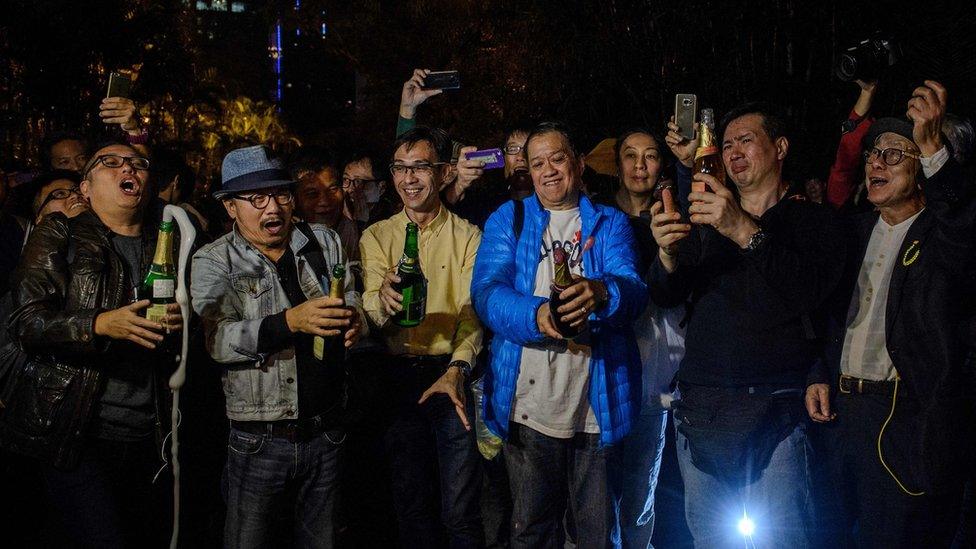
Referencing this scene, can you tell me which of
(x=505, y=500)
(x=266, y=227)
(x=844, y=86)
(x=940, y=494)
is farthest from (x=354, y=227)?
(x=844, y=86)

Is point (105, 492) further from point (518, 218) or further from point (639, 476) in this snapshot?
point (639, 476)

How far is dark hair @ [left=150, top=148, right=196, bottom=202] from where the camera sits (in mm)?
6176

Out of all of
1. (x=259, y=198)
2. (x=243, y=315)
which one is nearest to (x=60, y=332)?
(x=243, y=315)

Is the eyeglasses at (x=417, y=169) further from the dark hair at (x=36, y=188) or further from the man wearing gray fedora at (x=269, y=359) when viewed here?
the dark hair at (x=36, y=188)

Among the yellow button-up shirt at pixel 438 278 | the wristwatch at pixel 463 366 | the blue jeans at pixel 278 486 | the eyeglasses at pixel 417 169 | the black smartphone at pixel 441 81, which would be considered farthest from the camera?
the black smartphone at pixel 441 81

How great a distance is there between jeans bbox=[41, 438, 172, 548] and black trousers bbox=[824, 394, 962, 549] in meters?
3.68

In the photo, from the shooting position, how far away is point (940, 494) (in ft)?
12.8

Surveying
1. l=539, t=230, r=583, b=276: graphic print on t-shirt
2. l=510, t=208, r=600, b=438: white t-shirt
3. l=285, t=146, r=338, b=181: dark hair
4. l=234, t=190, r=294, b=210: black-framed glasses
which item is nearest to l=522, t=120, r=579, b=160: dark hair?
l=539, t=230, r=583, b=276: graphic print on t-shirt

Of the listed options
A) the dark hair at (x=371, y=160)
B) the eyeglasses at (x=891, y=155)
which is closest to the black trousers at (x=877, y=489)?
the eyeglasses at (x=891, y=155)

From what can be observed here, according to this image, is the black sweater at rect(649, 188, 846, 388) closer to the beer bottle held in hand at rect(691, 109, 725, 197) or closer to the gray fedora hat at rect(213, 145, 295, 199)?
the beer bottle held in hand at rect(691, 109, 725, 197)

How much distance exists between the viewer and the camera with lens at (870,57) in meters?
4.69

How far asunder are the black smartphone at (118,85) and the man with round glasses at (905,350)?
4.51 metres

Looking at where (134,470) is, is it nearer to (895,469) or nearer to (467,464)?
(467,464)

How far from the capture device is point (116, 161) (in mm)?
4148
